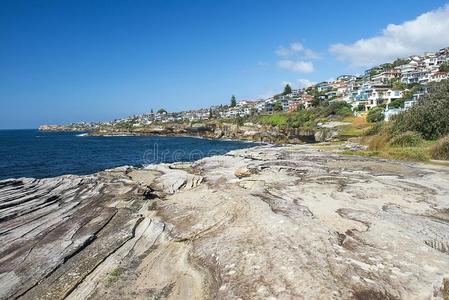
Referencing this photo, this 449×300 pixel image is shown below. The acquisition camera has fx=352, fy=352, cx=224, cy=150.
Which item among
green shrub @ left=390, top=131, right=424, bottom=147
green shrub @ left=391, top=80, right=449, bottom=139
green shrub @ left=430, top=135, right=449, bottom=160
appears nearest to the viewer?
green shrub @ left=430, top=135, right=449, bottom=160

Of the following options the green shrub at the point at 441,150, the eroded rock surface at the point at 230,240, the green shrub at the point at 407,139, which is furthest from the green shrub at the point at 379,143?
the eroded rock surface at the point at 230,240

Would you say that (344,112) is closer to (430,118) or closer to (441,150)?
(430,118)

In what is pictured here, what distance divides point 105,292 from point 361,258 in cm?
627

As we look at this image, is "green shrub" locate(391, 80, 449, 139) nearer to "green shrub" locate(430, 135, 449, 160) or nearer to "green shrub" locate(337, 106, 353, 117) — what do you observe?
"green shrub" locate(430, 135, 449, 160)

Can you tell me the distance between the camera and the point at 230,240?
10.5 metres

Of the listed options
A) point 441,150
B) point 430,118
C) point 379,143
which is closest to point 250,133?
point 379,143

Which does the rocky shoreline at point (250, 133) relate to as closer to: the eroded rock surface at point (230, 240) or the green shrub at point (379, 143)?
the green shrub at point (379, 143)

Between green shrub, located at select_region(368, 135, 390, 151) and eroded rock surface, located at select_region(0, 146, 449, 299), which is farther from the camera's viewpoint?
green shrub, located at select_region(368, 135, 390, 151)

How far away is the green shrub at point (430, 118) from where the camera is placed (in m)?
35.5

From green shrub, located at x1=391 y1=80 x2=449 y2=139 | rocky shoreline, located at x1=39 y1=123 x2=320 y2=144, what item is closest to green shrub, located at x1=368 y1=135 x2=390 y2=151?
green shrub, located at x1=391 y1=80 x2=449 y2=139

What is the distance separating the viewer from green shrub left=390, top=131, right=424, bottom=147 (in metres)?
33.7

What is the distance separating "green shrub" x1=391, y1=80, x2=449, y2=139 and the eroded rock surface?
62.1 feet

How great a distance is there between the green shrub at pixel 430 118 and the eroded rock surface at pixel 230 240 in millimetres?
18935

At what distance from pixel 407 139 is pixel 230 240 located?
29818mm
